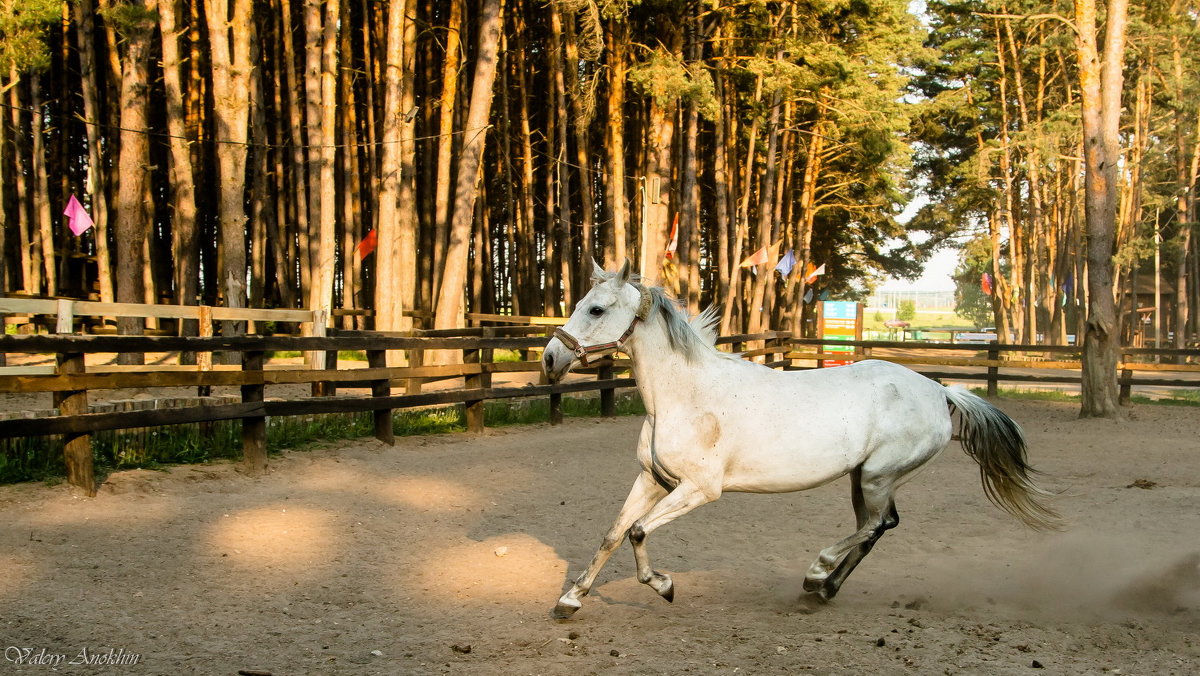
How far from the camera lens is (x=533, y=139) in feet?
117

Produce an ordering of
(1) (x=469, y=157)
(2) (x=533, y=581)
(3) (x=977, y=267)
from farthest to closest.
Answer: (3) (x=977, y=267), (1) (x=469, y=157), (2) (x=533, y=581)

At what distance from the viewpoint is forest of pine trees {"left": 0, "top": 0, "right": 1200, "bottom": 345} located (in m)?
18.6

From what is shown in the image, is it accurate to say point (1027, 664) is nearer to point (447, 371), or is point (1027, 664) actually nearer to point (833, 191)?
point (447, 371)

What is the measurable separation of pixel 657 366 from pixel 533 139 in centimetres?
3072

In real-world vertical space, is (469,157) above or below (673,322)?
above

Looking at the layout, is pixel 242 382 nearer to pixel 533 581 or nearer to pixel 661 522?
pixel 533 581

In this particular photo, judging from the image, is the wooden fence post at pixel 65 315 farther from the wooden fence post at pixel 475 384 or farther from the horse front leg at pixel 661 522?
the horse front leg at pixel 661 522

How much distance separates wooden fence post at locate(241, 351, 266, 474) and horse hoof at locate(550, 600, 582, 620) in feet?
16.5

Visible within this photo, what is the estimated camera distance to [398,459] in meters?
11.0

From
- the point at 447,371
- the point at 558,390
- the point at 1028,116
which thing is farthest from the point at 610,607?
the point at 1028,116

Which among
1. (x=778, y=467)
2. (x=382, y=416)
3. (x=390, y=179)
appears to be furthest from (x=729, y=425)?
(x=390, y=179)

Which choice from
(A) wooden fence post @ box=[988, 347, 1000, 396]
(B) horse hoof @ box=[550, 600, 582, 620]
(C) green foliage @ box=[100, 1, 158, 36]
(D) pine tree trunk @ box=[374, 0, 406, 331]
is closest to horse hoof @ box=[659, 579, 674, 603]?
(B) horse hoof @ box=[550, 600, 582, 620]

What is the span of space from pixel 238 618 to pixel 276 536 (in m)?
1.87

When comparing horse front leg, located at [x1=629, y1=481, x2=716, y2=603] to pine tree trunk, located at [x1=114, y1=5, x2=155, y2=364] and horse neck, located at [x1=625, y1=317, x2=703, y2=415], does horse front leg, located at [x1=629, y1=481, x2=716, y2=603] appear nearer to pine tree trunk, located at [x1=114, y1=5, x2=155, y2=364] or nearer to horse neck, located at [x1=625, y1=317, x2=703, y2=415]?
horse neck, located at [x1=625, y1=317, x2=703, y2=415]
